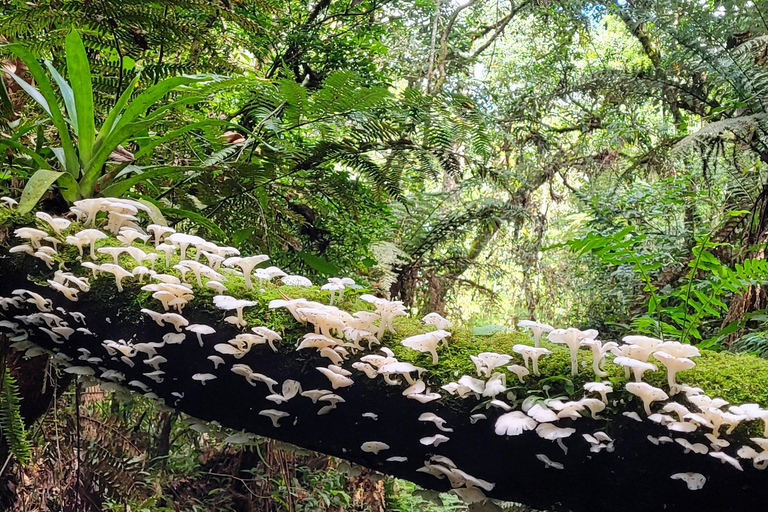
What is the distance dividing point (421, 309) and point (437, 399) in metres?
3.72

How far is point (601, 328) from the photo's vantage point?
5.58 meters

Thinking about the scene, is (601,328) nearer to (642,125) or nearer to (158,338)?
(642,125)

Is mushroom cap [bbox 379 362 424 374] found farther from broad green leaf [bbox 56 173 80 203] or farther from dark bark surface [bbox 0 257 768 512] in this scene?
broad green leaf [bbox 56 173 80 203]

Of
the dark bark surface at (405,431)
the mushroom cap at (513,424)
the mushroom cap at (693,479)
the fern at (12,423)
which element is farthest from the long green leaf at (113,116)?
the mushroom cap at (693,479)

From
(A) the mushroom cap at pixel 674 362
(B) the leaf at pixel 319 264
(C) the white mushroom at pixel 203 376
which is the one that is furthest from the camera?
(B) the leaf at pixel 319 264

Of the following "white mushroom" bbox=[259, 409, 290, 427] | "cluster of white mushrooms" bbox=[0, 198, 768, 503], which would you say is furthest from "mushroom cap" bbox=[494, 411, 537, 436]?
"white mushroom" bbox=[259, 409, 290, 427]

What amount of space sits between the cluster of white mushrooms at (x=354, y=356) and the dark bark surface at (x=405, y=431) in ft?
0.05

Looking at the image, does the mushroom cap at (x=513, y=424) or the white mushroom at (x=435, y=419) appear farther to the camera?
the white mushroom at (x=435, y=419)

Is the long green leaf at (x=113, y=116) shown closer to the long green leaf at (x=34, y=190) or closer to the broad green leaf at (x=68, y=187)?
the broad green leaf at (x=68, y=187)

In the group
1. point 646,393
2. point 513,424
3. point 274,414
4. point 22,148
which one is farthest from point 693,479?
point 22,148

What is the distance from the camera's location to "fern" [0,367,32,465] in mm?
1482

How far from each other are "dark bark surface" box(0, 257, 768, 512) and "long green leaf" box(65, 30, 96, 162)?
0.53 metres

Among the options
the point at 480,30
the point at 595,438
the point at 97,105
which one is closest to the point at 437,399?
the point at 595,438

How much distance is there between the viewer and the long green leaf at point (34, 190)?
1.47 m
